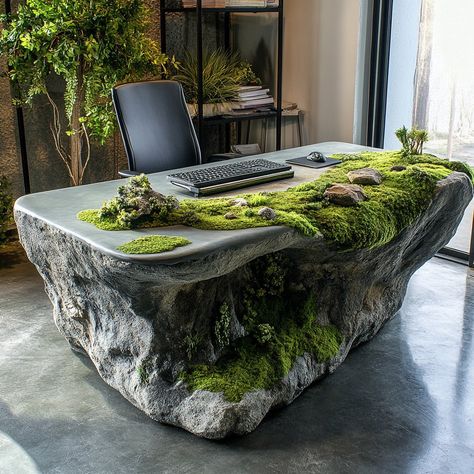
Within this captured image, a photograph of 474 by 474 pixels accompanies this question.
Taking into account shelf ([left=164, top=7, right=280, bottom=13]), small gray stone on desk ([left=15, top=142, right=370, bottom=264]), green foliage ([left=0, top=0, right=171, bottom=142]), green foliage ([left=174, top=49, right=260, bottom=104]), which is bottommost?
small gray stone on desk ([left=15, top=142, right=370, bottom=264])

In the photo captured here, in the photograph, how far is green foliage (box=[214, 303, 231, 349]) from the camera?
2.70m

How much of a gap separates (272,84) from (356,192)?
2.73 meters

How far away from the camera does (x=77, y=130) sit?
Answer: 4.40 meters

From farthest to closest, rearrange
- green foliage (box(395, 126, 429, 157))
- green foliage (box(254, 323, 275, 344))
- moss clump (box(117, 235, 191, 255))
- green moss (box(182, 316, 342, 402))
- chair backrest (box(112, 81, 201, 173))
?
chair backrest (box(112, 81, 201, 173)), green foliage (box(395, 126, 429, 157)), green foliage (box(254, 323, 275, 344)), green moss (box(182, 316, 342, 402)), moss clump (box(117, 235, 191, 255))

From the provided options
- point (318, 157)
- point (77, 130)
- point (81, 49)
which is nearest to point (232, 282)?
point (318, 157)

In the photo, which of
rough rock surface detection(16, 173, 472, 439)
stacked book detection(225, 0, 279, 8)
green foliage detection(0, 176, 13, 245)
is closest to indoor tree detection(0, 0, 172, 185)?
green foliage detection(0, 176, 13, 245)

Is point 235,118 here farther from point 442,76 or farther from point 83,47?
point 442,76

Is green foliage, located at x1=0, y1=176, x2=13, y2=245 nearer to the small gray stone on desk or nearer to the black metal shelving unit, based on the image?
the black metal shelving unit

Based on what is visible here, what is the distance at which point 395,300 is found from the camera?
11.5 ft

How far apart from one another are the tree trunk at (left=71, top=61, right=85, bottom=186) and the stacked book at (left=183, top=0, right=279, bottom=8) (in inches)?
38.6

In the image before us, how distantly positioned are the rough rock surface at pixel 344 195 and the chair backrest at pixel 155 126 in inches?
46.1

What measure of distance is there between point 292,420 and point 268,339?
1.07 ft

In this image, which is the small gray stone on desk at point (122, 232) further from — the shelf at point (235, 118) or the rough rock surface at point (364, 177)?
the shelf at point (235, 118)

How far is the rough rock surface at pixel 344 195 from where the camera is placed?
2746mm
